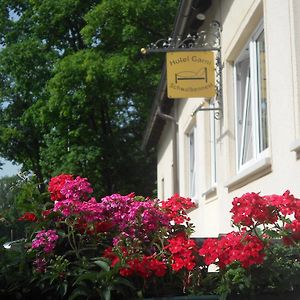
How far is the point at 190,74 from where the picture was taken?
772 centimetres

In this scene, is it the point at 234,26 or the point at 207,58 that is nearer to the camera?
the point at 234,26

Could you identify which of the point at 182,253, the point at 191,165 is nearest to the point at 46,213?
the point at 182,253

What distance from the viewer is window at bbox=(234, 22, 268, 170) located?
20.2 feet

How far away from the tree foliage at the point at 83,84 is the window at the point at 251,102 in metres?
11.2

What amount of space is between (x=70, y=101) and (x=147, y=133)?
253 cm

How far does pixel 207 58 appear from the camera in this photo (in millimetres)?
7828

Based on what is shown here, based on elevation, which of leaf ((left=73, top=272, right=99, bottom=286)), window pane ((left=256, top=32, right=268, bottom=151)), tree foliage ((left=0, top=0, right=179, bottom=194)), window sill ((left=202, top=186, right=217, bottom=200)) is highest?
tree foliage ((left=0, top=0, right=179, bottom=194))

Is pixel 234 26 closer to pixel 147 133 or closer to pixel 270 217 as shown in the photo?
pixel 270 217

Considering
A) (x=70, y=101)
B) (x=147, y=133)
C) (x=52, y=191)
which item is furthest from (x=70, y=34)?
(x=52, y=191)

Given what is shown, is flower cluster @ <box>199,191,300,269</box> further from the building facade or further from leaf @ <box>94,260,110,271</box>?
the building facade

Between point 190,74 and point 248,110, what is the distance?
1117 mm

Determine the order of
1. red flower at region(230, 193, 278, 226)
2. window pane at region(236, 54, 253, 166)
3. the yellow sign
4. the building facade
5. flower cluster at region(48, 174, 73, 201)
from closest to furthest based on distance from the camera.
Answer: red flower at region(230, 193, 278, 226)
flower cluster at region(48, 174, 73, 201)
the building facade
window pane at region(236, 54, 253, 166)
the yellow sign

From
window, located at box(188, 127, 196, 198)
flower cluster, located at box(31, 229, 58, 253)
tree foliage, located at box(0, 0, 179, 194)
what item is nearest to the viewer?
flower cluster, located at box(31, 229, 58, 253)

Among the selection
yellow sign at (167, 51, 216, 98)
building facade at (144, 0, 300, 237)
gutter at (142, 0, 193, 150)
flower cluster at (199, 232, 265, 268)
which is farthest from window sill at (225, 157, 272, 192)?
gutter at (142, 0, 193, 150)
